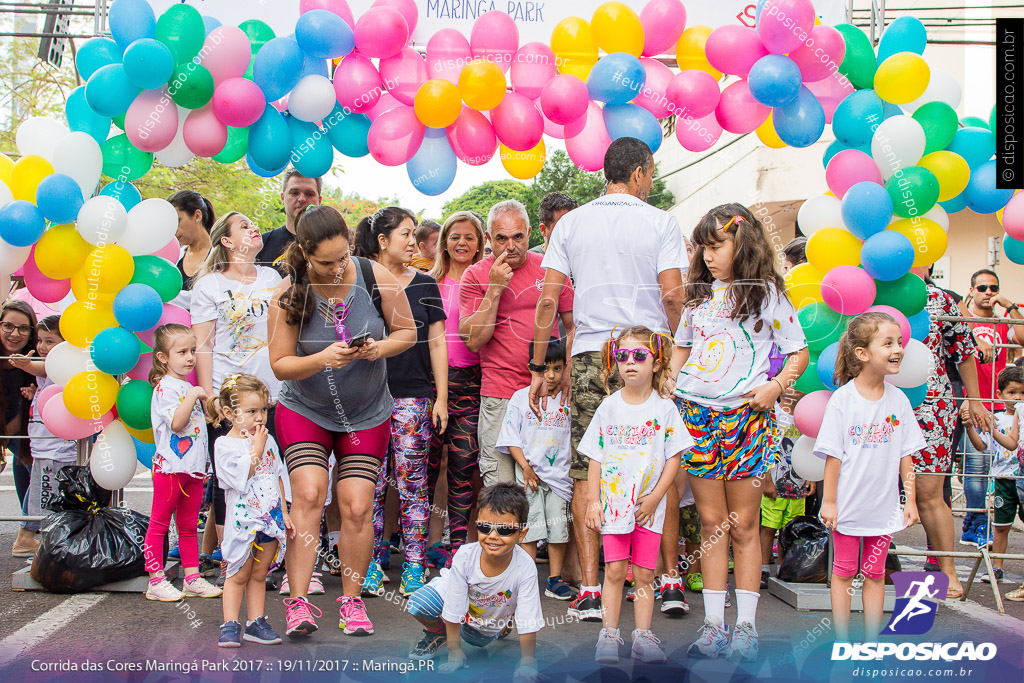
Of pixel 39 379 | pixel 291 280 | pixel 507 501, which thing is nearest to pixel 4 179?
pixel 39 379

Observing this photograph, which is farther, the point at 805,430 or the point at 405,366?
the point at 405,366

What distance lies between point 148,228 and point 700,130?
2988 mm

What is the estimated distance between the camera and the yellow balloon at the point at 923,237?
4.36m

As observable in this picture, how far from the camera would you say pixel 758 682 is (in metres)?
3.31

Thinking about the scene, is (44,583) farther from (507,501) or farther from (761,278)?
(761,278)

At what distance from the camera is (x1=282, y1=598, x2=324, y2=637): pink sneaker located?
3771 millimetres

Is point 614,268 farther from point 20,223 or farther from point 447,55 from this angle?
point 20,223

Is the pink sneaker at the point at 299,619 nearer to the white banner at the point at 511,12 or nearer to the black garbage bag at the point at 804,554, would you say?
the black garbage bag at the point at 804,554

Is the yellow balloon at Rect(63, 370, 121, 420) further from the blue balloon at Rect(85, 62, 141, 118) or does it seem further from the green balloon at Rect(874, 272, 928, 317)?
the green balloon at Rect(874, 272, 928, 317)

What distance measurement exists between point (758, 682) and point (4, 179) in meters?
4.30

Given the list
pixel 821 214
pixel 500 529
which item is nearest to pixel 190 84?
pixel 500 529

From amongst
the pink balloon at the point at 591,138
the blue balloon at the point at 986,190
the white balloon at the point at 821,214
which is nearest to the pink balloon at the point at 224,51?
the pink balloon at the point at 591,138

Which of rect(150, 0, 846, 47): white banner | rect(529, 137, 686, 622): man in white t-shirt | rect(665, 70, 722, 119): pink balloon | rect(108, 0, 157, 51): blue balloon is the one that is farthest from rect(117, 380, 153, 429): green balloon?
rect(665, 70, 722, 119): pink balloon

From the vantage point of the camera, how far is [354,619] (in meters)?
3.92
